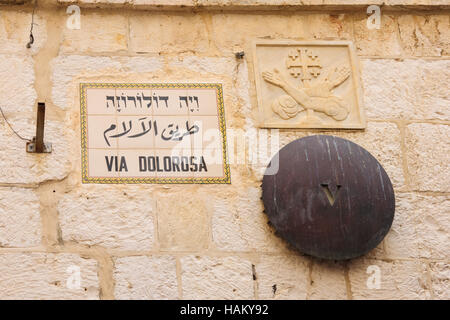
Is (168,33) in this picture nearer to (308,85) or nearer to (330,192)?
(308,85)

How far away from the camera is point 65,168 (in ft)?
13.4

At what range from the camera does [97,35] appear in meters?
4.43

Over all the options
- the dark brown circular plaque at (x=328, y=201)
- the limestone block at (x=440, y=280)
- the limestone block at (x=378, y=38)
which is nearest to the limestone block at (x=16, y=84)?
the dark brown circular plaque at (x=328, y=201)

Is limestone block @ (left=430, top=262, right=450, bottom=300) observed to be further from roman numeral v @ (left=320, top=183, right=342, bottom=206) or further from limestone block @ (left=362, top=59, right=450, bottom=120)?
limestone block @ (left=362, top=59, right=450, bottom=120)

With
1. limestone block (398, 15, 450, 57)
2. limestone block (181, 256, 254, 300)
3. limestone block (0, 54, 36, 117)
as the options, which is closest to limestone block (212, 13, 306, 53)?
limestone block (398, 15, 450, 57)

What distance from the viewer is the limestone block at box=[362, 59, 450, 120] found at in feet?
14.5

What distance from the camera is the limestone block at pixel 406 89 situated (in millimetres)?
4406

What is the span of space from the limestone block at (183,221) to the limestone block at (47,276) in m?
0.35

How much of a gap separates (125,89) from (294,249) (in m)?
1.11

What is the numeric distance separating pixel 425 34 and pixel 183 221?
164 cm

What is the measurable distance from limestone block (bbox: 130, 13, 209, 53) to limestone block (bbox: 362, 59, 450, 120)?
2.78ft
